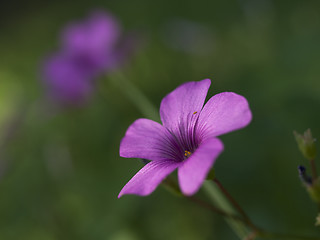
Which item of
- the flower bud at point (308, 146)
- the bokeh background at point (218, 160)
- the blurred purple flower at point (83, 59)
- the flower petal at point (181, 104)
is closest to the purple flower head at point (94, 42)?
the blurred purple flower at point (83, 59)

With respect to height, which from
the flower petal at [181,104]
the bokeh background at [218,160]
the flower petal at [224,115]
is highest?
the flower petal at [181,104]

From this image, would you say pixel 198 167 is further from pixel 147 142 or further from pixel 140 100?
pixel 140 100

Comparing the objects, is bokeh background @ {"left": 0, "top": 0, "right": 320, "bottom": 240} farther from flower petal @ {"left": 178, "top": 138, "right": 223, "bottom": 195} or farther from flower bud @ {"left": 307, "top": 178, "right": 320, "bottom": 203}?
flower petal @ {"left": 178, "top": 138, "right": 223, "bottom": 195}

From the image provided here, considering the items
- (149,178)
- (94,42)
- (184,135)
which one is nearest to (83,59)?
(94,42)

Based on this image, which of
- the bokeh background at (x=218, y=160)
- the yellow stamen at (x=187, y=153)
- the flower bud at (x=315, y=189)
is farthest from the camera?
the bokeh background at (x=218, y=160)

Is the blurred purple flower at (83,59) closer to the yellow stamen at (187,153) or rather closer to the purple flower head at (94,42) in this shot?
the purple flower head at (94,42)

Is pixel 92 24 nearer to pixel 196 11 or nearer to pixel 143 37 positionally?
pixel 143 37

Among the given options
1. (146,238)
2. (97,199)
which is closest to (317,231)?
(146,238)
